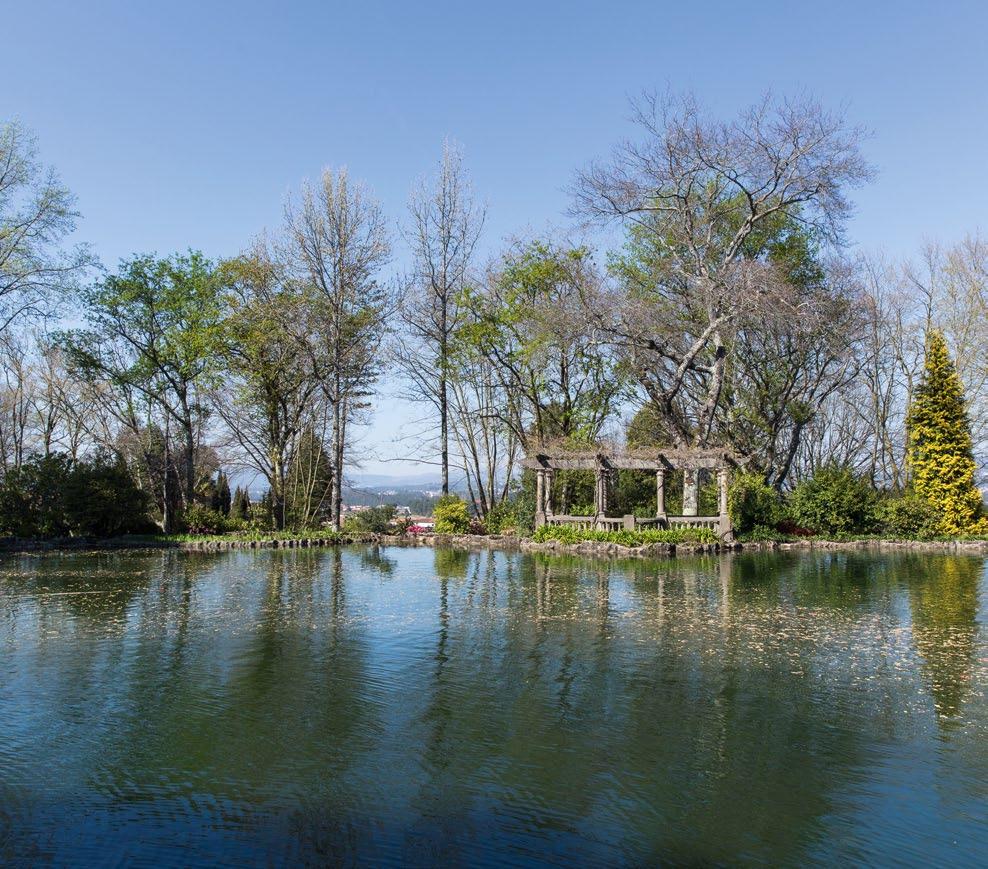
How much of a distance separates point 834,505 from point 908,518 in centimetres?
250

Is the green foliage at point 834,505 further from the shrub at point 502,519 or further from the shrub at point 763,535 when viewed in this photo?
the shrub at point 502,519

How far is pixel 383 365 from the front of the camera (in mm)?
32875

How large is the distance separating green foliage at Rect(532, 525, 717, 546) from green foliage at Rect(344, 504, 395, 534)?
9219 millimetres

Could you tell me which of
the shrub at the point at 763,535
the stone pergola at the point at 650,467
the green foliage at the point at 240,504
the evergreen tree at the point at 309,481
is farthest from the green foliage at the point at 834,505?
the green foliage at the point at 240,504

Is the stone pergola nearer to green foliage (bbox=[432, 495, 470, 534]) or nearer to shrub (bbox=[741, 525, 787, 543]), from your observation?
shrub (bbox=[741, 525, 787, 543])

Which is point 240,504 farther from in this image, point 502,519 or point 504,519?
point 504,519

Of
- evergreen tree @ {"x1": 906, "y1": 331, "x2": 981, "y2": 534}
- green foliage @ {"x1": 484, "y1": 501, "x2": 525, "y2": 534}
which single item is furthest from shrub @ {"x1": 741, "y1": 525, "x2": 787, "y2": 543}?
green foliage @ {"x1": 484, "y1": 501, "x2": 525, "y2": 534}

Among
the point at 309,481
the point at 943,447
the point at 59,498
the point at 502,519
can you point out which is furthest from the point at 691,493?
the point at 59,498

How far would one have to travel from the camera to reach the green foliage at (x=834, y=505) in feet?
88.3

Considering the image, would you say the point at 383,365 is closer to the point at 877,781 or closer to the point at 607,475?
the point at 607,475

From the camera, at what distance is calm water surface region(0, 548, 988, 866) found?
5043 millimetres

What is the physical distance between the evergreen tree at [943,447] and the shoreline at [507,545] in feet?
11.0

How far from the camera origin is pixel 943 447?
1120 inches

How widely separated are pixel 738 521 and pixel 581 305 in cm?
932
